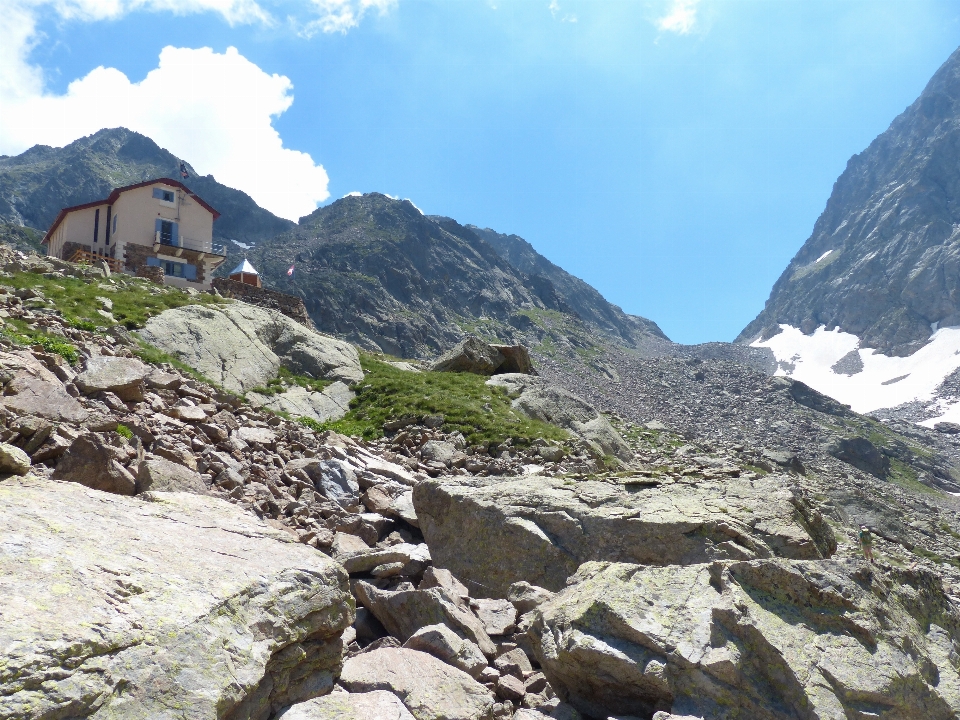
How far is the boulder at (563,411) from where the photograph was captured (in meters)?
29.8

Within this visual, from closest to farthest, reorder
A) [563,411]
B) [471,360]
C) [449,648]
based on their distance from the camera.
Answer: [449,648] < [563,411] < [471,360]

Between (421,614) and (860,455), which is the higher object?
(860,455)

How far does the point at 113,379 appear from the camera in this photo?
13.6m

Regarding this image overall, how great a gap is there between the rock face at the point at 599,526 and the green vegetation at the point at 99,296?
1809 cm

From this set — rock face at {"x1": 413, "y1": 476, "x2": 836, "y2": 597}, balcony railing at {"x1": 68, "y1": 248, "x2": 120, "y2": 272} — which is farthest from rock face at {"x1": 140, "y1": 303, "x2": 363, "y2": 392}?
rock face at {"x1": 413, "y1": 476, "x2": 836, "y2": 597}

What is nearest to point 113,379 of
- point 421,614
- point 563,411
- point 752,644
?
point 421,614

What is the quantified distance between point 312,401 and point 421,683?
2338 centimetres

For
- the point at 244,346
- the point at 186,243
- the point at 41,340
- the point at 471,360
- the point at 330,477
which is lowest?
the point at 330,477

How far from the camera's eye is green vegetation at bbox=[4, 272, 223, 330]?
952 inches

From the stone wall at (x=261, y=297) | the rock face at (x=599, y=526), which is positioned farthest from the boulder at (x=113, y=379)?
the stone wall at (x=261, y=297)

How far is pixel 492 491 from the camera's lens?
11.5 m

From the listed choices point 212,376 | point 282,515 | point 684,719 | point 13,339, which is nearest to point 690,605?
point 684,719

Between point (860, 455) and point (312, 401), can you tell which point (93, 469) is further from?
point (860, 455)

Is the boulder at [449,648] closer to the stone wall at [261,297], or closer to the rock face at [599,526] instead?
the rock face at [599,526]
